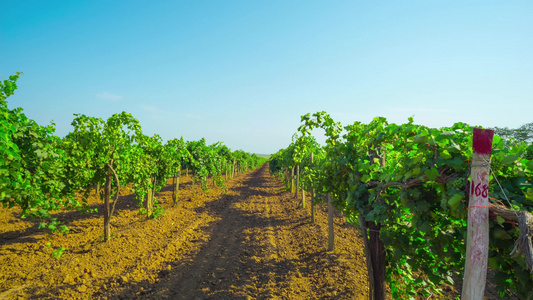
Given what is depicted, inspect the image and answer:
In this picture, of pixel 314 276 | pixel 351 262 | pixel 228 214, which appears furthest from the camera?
pixel 228 214

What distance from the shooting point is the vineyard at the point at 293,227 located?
1.74 meters

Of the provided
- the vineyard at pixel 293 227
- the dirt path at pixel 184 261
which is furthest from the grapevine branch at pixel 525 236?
the dirt path at pixel 184 261

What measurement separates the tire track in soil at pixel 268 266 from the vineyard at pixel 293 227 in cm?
4

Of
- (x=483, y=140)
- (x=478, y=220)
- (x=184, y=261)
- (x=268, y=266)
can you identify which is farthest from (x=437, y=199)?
(x=184, y=261)

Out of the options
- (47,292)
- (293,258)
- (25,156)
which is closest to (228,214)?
(293,258)

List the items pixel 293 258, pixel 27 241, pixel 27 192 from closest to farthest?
pixel 27 192 → pixel 293 258 → pixel 27 241

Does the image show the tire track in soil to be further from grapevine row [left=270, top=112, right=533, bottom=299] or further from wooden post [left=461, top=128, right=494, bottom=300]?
wooden post [left=461, top=128, right=494, bottom=300]

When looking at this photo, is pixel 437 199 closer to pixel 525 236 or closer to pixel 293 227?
pixel 525 236

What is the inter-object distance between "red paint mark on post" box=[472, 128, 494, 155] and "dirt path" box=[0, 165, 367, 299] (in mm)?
3947

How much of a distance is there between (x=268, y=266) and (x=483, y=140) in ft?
18.0

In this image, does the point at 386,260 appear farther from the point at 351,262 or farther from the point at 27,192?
the point at 27,192

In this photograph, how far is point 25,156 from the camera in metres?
3.88

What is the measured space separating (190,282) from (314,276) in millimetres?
2758

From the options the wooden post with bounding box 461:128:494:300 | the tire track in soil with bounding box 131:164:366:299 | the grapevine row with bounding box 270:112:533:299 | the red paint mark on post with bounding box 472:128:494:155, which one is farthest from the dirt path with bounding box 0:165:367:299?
the red paint mark on post with bounding box 472:128:494:155
